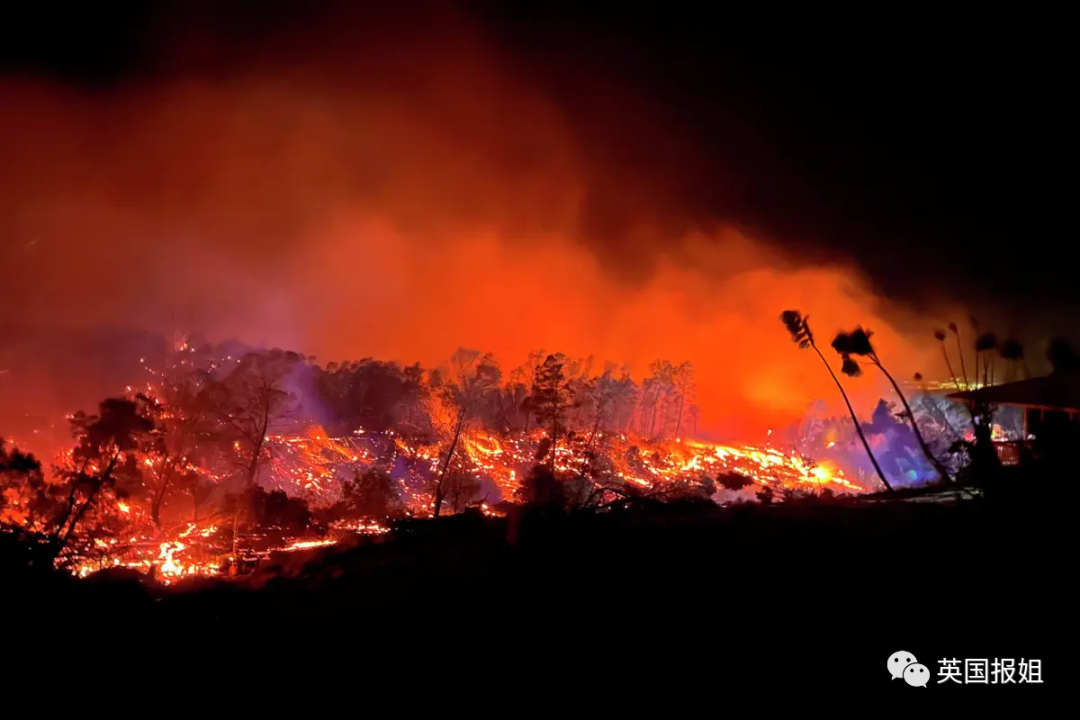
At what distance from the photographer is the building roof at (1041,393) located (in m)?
14.8

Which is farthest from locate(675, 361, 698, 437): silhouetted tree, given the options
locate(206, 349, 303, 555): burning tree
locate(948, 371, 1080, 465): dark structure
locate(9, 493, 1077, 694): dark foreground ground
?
locate(9, 493, 1077, 694): dark foreground ground

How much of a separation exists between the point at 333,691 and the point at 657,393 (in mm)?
68942

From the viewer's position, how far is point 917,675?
11.6 ft

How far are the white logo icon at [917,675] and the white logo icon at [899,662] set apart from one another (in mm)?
17

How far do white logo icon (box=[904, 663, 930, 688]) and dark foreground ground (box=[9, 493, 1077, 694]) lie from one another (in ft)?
0.15

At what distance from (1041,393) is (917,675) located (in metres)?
16.3

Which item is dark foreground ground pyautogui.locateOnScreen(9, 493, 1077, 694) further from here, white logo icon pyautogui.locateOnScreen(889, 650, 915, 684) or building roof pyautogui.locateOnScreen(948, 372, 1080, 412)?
building roof pyautogui.locateOnScreen(948, 372, 1080, 412)

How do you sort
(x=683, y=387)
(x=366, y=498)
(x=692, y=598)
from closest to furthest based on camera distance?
(x=692, y=598) → (x=366, y=498) → (x=683, y=387)

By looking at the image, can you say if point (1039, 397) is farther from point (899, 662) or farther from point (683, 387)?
point (683, 387)

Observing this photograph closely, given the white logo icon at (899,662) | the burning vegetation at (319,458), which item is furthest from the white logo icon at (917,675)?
the burning vegetation at (319,458)

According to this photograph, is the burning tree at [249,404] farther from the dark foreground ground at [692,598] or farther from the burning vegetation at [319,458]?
the dark foreground ground at [692,598]

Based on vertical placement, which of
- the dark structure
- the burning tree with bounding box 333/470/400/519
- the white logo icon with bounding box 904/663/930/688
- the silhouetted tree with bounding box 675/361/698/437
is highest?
the silhouetted tree with bounding box 675/361/698/437

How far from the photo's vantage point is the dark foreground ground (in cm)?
375

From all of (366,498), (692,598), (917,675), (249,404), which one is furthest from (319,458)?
(917,675)
